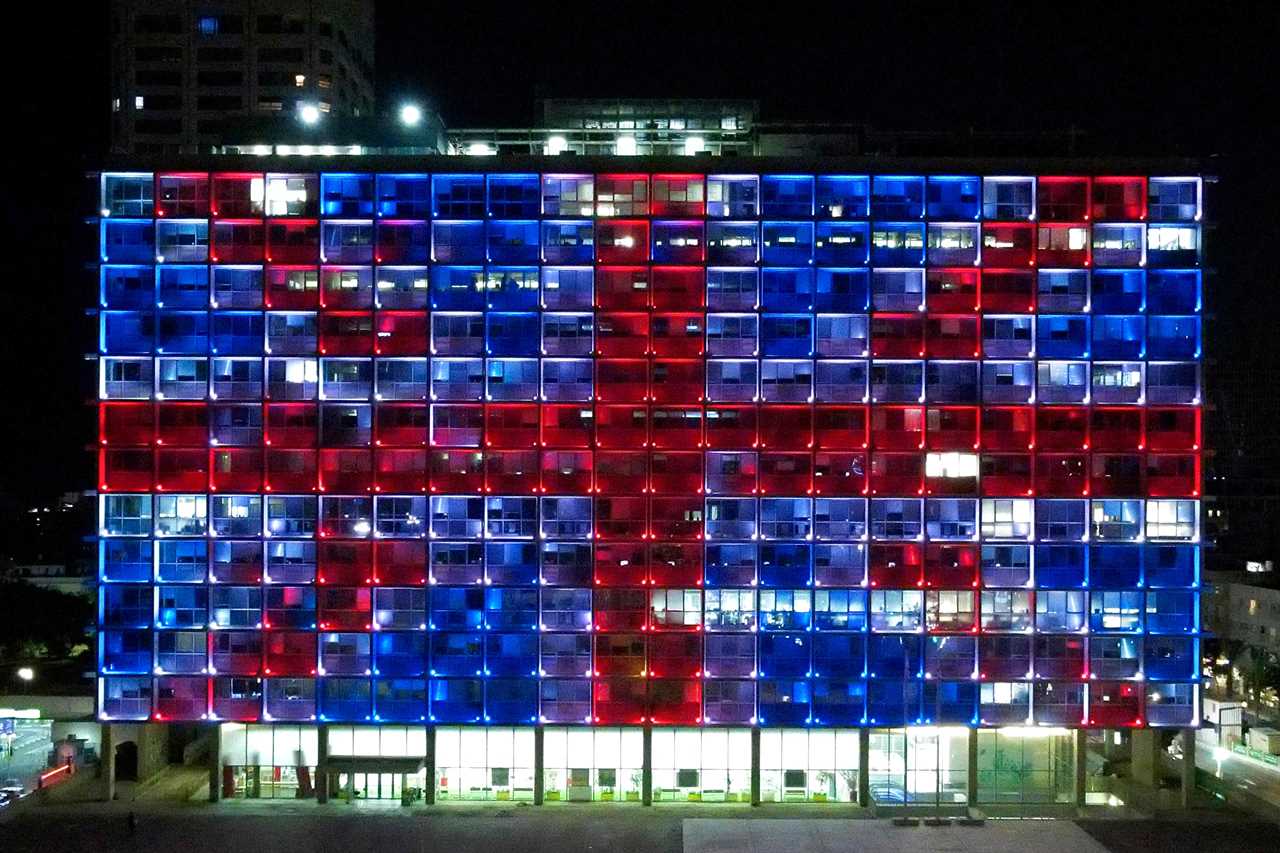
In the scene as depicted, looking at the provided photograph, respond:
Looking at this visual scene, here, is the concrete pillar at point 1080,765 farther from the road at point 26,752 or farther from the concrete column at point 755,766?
the road at point 26,752

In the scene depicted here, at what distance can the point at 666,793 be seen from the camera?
2672 inches

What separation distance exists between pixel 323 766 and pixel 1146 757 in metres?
46.6

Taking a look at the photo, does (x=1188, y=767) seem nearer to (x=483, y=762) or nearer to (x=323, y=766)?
(x=483, y=762)

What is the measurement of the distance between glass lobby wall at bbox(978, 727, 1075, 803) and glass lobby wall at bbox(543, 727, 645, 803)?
19.5 meters

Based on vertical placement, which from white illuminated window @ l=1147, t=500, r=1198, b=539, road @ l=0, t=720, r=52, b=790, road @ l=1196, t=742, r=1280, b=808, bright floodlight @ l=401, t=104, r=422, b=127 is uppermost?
bright floodlight @ l=401, t=104, r=422, b=127

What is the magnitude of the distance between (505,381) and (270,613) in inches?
714

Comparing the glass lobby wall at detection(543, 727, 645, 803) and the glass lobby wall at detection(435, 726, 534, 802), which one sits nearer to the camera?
the glass lobby wall at detection(543, 727, 645, 803)

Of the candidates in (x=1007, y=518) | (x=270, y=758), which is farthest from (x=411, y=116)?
(x=1007, y=518)

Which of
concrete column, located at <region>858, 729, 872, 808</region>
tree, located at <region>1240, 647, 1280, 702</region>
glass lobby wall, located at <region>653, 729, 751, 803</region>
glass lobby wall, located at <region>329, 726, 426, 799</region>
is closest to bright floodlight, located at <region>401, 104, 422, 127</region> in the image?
glass lobby wall, located at <region>329, 726, 426, 799</region>

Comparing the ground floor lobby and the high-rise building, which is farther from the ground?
the high-rise building

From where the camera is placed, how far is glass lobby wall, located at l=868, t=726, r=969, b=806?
6800 centimetres

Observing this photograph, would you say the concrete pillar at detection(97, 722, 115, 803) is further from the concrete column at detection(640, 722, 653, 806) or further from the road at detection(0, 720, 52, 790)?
the concrete column at detection(640, 722, 653, 806)

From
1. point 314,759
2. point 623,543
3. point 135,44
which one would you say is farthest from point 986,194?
point 135,44

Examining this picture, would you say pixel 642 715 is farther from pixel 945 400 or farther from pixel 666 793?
pixel 945 400
